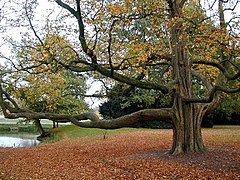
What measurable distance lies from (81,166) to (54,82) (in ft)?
19.7

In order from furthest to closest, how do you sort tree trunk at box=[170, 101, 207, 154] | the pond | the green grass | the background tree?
the green grass
the pond
tree trunk at box=[170, 101, 207, 154]
the background tree

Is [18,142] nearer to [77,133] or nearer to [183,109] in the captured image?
[77,133]

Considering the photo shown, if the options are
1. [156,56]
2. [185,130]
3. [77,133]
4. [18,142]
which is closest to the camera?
[185,130]

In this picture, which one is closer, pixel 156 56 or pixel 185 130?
pixel 185 130

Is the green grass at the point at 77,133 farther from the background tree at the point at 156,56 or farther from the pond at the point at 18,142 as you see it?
the background tree at the point at 156,56

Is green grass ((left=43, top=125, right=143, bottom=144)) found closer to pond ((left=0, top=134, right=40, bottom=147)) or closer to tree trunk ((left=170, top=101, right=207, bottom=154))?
pond ((left=0, top=134, right=40, bottom=147))

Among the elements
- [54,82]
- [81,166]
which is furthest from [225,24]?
[54,82]

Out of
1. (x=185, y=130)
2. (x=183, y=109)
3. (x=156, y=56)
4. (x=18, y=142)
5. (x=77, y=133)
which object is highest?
(x=156, y=56)

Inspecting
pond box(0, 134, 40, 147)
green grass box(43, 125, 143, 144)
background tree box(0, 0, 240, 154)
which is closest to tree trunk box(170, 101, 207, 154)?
background tree box(0, 0, 240, 154)

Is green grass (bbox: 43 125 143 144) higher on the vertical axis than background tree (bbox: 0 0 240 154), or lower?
lower

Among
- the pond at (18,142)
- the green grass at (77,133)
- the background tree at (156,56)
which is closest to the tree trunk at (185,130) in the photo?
the background tree at (156,56)

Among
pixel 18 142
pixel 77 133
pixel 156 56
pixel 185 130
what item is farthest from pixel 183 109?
pixel 18 142

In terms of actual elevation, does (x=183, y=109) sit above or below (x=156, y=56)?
below

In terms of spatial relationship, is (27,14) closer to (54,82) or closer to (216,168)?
(54,82)
